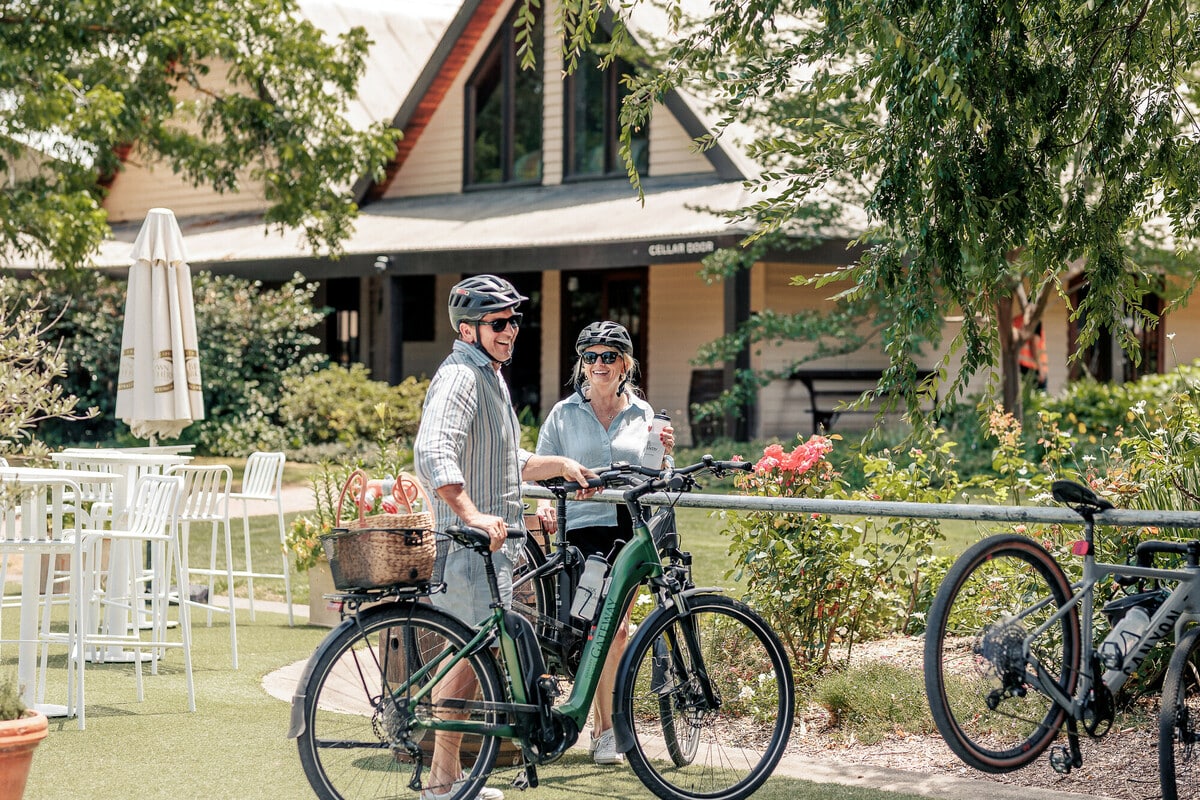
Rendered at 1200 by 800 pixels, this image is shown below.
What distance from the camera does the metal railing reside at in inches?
183

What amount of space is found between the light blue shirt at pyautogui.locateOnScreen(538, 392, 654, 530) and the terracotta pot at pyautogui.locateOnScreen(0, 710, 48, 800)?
7.15 ft

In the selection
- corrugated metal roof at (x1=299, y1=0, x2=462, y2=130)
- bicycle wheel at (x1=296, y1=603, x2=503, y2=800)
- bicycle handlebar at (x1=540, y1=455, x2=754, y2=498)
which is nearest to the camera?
bicycle wheel at (x1=296, y1=603, x2=503, y2=800)

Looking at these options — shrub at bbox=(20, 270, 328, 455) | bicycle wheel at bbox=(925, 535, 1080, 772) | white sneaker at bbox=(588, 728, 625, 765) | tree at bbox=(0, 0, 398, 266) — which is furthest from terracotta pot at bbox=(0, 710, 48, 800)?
shrub at bbox=(20, 270, 328, 455)

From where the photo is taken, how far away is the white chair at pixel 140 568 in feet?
22.7

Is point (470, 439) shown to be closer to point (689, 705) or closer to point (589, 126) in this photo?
point (689, 705)

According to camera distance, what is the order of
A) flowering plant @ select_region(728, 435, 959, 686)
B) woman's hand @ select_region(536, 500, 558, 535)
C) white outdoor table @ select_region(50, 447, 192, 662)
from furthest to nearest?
white outdoor table @ select_region(50, 447, 192, 662)
flowering plant @ select_region(728, 435, 959, 686)
woman's hand @ select_region(536, 500, 558, 535)

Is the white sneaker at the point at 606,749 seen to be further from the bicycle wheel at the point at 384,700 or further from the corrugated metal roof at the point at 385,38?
the corrugated metal roof at the point at 385,38

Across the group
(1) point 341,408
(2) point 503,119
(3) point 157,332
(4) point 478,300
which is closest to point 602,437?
(4) point 478,300

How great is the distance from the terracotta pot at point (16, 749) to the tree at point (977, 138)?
2.98 m

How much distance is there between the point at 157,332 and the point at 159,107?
9.83 meters

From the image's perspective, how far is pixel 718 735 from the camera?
562 centimetres

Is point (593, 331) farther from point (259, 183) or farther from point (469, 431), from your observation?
point (259, 183)

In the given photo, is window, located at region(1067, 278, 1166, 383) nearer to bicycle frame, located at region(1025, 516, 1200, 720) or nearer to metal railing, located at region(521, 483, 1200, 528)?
metal railing, located at region(521, 483, 1200, 528)

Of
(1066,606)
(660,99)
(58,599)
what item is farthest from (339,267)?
(1066,606)
